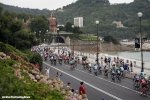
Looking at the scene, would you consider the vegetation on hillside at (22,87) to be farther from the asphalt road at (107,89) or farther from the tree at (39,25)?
the tree at (39,25)

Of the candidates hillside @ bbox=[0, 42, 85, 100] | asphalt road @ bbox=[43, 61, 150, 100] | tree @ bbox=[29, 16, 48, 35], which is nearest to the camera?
hillside @ bbox=[0, 42, 85, 100]

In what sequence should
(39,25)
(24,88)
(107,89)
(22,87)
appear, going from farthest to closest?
(39,25), (107,89), (24,88), (22,87)

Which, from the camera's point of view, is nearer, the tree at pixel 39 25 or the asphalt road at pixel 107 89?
the asphalt road at pixel 107 89

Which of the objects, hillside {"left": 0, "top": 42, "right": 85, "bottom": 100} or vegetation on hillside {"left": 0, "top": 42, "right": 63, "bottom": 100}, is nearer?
vegetation on hillside {"left": 0, "top": 42, "right": 63, "bottom": 100}

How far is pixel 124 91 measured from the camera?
2955 centimetres

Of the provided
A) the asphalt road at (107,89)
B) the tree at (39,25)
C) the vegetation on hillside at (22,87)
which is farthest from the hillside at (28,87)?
the tree at (39,25)

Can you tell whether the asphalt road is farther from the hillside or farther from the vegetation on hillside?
the vegetation on hillside

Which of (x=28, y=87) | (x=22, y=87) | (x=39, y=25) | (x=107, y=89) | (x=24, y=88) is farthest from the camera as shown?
(x=39, y=25)

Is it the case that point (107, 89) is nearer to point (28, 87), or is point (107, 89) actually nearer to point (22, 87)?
point (28, 87)

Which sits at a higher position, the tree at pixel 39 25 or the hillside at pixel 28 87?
the tree at pixel 39 25

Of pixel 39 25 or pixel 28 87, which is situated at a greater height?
pixel 39 25

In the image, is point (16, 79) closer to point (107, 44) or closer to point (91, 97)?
point (91, 97)

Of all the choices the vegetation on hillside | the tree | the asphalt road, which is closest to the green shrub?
the vegetation on hillside

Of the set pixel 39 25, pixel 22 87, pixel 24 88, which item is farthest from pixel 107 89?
pixel 39 25
